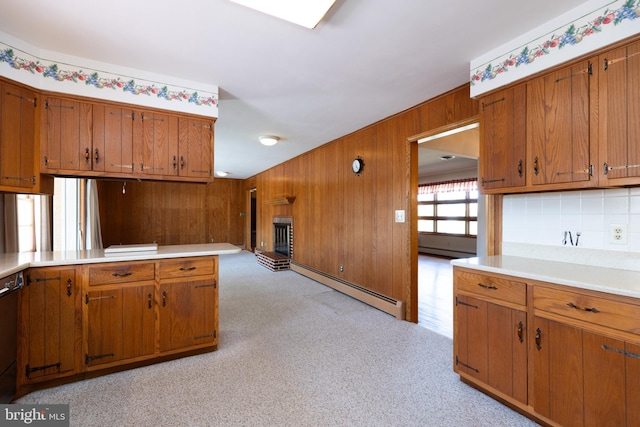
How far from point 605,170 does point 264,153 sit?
500 centimetres

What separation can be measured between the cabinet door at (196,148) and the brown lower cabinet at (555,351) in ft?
7.94

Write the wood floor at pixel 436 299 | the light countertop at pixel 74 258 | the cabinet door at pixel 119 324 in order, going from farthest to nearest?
the wood floor at pixel 436 299 < the cabinet door at pixel 119 324 < the light countertop at pixel 74 258

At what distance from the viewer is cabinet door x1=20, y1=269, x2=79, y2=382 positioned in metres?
1.91

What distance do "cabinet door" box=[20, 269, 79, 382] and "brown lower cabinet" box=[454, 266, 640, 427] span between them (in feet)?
9.25

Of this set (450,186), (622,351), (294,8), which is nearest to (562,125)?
(622,351)

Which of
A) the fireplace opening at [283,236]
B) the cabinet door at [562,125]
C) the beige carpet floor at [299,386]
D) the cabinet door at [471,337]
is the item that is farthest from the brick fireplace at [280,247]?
the cabinet door at [562,125]

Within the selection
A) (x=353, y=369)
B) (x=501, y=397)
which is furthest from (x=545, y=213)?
(x=353, y=369)

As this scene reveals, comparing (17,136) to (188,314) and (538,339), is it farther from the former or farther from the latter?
(538,339)

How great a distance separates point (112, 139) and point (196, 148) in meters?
0.66

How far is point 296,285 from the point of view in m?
4.79

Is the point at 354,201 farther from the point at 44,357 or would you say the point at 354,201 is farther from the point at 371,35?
the point at 44,357

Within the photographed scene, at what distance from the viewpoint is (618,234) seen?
1.74m

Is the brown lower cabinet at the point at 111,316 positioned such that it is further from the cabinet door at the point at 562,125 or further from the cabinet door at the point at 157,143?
the cabinet door at the point at 562,125

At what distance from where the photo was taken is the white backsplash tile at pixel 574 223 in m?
1.71
